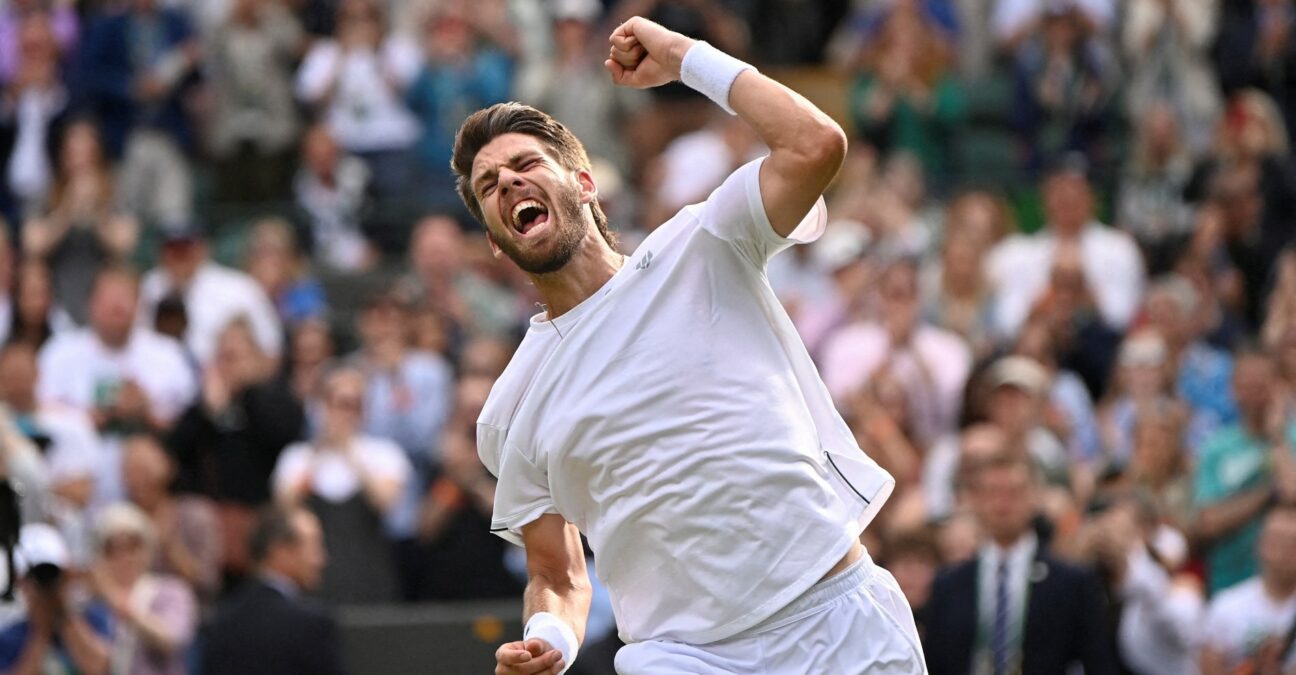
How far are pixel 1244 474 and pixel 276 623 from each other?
4.24 m

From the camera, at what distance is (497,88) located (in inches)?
545

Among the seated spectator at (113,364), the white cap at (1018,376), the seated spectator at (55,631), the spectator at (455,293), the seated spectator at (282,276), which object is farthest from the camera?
the seated spectator at (282,276)

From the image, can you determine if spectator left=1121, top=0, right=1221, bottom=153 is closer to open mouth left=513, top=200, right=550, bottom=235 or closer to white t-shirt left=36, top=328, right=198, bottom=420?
white t-shirt left=36, top=328, right=198, bottom=420

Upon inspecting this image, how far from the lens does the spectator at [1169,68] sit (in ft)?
46.1

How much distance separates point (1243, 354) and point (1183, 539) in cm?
102

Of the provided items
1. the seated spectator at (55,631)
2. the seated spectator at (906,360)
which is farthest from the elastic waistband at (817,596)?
the seated spectator at (906,360)

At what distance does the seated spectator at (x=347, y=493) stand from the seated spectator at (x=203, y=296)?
1.46 m

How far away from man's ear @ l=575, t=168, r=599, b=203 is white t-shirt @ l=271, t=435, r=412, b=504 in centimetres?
531

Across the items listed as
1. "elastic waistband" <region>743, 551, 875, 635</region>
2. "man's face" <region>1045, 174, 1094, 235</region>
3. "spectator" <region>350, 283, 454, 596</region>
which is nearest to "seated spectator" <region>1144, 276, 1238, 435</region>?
"man's face" <region>1045, 174, 1094, 235</region>

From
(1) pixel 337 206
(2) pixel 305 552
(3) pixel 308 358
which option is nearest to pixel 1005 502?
(2) pixel 305 552

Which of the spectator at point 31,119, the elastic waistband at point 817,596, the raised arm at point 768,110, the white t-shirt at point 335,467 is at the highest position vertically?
the raised arm at point 768,110

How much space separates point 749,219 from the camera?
193 inches

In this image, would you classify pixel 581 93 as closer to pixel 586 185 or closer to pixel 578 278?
pixel 586 185

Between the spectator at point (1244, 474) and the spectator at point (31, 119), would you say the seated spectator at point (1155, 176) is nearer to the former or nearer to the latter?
the spectator at point (1244, 474)
